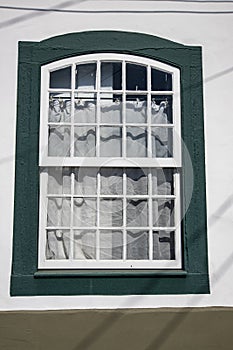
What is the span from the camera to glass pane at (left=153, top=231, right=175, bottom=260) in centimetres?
481

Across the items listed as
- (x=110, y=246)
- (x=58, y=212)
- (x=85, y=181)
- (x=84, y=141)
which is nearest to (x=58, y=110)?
(x=84, y=141)

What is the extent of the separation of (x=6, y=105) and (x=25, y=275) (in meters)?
1.50

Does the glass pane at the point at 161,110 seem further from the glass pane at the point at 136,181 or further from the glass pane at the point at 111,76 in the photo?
the glass pane at the point at 136,181

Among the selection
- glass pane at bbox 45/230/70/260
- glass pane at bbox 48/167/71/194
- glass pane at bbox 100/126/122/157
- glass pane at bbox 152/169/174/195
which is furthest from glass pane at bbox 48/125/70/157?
glass pane at bbox 152/169/174/195

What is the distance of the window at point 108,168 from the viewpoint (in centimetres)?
470

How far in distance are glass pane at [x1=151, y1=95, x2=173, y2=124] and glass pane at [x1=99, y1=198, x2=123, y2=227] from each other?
0.81 m

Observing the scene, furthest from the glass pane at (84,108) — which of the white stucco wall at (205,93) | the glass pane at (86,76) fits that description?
the white stucco wall at (205,93)

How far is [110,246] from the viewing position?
4801 mm

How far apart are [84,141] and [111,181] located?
44 cm

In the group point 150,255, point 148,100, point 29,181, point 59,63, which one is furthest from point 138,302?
point 59,63

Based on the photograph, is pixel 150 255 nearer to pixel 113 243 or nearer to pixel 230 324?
pixel 113 243

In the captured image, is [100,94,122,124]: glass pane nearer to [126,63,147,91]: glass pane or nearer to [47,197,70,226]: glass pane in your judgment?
[126,63,147,91]: glass pane

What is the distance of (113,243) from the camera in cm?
481

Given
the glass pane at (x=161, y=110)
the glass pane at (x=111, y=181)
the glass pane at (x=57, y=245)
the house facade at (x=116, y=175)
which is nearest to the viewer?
the house facade at (x=116, y=175)
